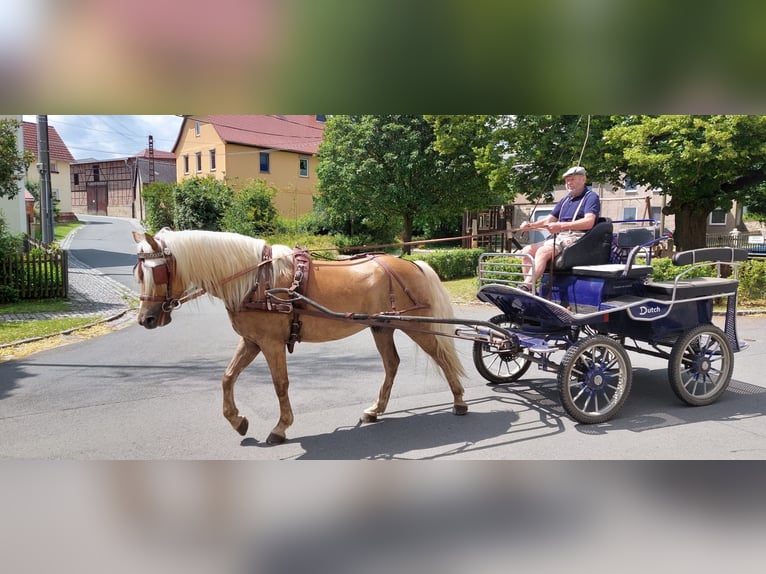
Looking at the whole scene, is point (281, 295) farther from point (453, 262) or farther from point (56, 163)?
point (56, 163)

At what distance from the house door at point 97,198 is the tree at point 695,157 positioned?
54.6 m

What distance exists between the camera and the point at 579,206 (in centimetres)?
518

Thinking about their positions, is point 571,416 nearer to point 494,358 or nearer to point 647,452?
point 647,452

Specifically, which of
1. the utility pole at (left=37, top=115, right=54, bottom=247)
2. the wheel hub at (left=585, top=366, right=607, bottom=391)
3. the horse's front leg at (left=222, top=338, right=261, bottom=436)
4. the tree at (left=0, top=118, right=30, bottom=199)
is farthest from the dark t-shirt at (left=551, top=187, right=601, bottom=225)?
the utility pole at (left=37, top=115, right=54, bottom=247)

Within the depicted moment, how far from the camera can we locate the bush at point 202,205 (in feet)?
64.2

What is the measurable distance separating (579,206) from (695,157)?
764 centimetres

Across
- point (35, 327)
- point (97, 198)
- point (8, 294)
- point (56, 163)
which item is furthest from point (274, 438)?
point (97, 198)

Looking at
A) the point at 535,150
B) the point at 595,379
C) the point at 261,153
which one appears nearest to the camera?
the point at 595,379

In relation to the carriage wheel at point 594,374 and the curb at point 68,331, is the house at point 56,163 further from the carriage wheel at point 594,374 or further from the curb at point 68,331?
the carriage wheel at point 594,374

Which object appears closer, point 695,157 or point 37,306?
point 695,157

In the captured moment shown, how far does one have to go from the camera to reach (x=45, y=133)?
41.6ft

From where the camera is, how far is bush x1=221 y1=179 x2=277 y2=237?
18.7 m

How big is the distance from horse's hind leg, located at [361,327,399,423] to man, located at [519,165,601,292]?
149 cm
